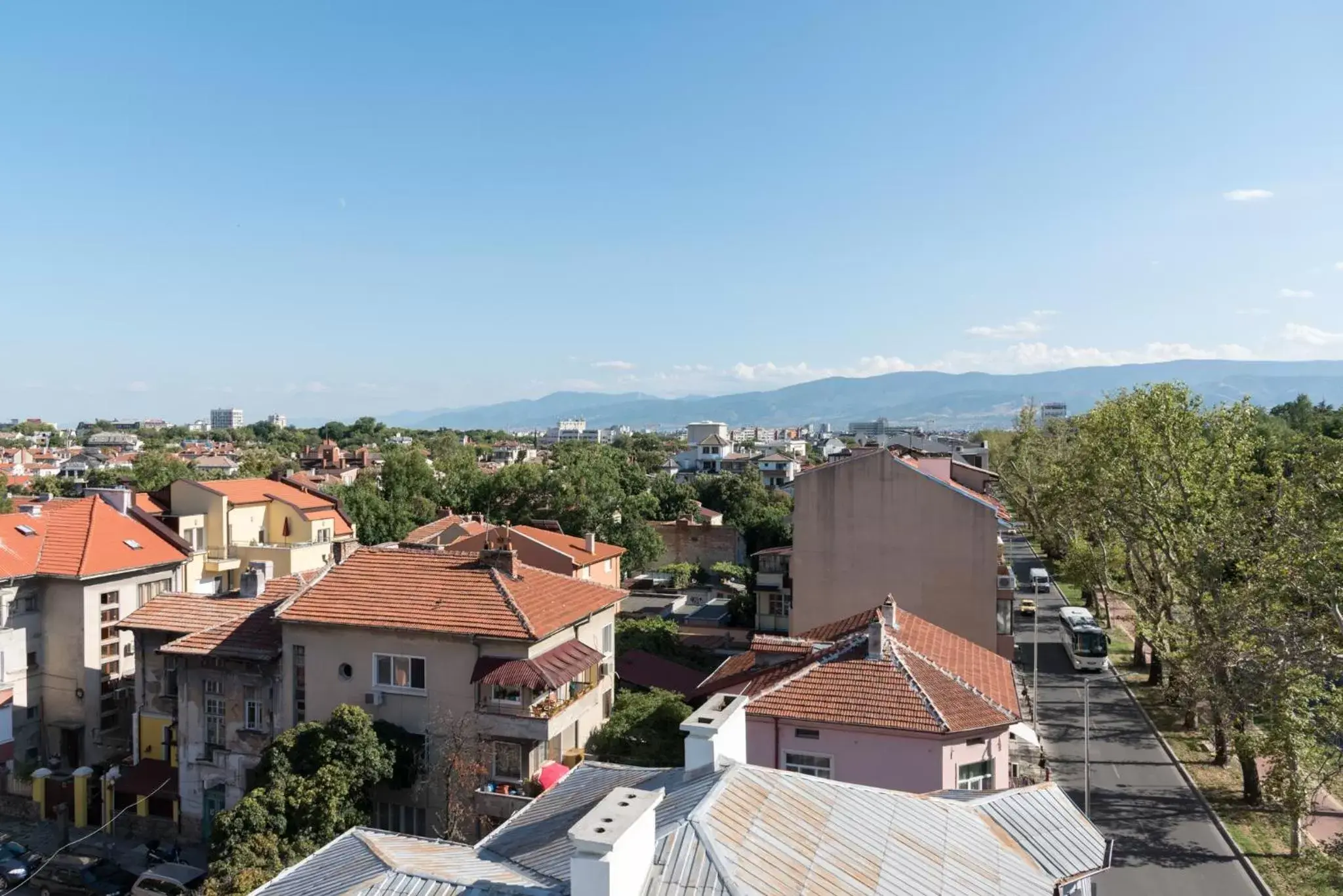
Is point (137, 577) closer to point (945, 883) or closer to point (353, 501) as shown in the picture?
point (353, 501)

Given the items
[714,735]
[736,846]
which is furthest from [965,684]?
[736,846]

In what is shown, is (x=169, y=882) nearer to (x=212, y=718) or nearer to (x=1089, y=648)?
(x=212, y=718)

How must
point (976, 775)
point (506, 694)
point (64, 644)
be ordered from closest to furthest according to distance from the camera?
point (976, 775), point (506, 694), point (64, 644)

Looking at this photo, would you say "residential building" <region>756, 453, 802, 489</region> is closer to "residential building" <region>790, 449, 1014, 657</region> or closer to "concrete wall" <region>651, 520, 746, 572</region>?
"concrete wall" <region>651, 520, 746, 572</region>

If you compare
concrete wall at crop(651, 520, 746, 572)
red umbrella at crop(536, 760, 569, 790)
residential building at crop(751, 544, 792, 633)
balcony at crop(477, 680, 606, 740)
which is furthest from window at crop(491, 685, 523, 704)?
concrete wall at crop(651, 520, 746, 572)

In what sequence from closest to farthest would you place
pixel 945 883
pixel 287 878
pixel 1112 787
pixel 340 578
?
pixel 945 883 < pixel 287 878 < pixel 340 578 < pixel 1112 787

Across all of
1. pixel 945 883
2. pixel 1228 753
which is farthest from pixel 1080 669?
pixel 945 883

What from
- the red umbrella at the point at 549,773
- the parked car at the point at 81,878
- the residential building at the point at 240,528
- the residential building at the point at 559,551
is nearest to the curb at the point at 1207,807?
the red umbrella at the point at 549,773
